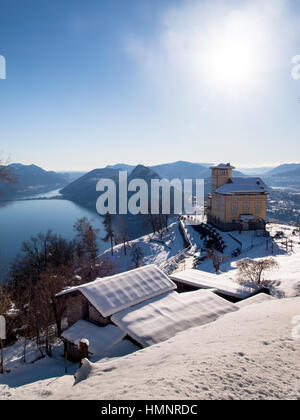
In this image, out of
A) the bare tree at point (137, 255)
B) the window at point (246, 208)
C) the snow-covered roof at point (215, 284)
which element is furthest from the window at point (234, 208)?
the snow-covered roof at point (215, 284)

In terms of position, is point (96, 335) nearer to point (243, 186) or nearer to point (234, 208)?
point (234, 208)

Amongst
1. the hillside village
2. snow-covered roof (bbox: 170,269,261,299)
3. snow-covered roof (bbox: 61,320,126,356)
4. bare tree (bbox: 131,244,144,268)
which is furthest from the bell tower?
snow-covered roof (bbox: 61,320,126,356)

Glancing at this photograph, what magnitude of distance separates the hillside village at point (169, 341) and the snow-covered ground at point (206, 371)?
0.8 inches

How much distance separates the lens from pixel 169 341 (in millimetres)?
7965

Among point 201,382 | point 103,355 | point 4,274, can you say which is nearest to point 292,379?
point 201,382

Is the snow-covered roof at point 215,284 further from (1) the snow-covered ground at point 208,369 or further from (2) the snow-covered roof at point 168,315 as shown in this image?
(1) the snow-covered ground at point 208,369

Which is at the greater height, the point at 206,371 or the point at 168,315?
the point at 206,371

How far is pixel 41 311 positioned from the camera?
15.2m

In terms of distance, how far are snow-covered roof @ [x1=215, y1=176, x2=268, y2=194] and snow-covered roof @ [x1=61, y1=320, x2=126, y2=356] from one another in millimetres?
27846

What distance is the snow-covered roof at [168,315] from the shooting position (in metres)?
9.12

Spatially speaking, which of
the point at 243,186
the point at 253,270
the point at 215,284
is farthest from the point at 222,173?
the point at 215,284

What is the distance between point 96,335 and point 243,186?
3052cm
